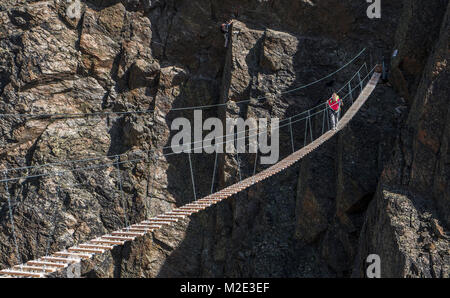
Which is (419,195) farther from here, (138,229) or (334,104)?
(138,229)

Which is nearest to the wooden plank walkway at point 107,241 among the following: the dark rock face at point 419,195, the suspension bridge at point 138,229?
the suspension bridge at point 138,229

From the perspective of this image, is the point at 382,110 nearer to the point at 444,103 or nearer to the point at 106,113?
the point at 444,103

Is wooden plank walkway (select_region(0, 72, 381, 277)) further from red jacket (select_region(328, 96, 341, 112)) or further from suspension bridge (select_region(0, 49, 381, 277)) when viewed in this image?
red jacket (select_region(328, 96, 341, 112))

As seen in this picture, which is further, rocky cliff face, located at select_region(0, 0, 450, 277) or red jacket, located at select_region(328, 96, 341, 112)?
red jacket, located at select_region(328, 96, 341, 112)

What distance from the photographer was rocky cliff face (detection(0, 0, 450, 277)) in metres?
12.8

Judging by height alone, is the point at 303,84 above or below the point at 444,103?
above

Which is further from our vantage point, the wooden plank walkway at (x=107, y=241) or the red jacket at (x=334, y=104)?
the red jacket at (x=334, y=104)

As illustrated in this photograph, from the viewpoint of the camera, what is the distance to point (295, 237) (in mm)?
13250

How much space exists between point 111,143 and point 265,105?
18.2 ft

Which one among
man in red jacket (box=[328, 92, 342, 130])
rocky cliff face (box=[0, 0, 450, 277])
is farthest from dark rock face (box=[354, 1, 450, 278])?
man in red jacket (box=[328, 92, 342, 130])

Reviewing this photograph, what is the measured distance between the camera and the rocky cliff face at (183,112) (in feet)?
42.0

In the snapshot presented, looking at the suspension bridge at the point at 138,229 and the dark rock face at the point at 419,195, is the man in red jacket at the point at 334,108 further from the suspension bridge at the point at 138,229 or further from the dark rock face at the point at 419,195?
the dark rock face at the point at 419,195

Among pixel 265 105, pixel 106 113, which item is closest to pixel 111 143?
pixel 106 113

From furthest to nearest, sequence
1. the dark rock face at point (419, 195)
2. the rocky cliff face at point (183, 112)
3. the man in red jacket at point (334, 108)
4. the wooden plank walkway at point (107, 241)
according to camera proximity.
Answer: the man in red jacket at point (334, 108) < the rocky cliff face at point (183, 112) < the dark rock face at point (419, 195) < the wooden plank walkway at point (107, 241)
